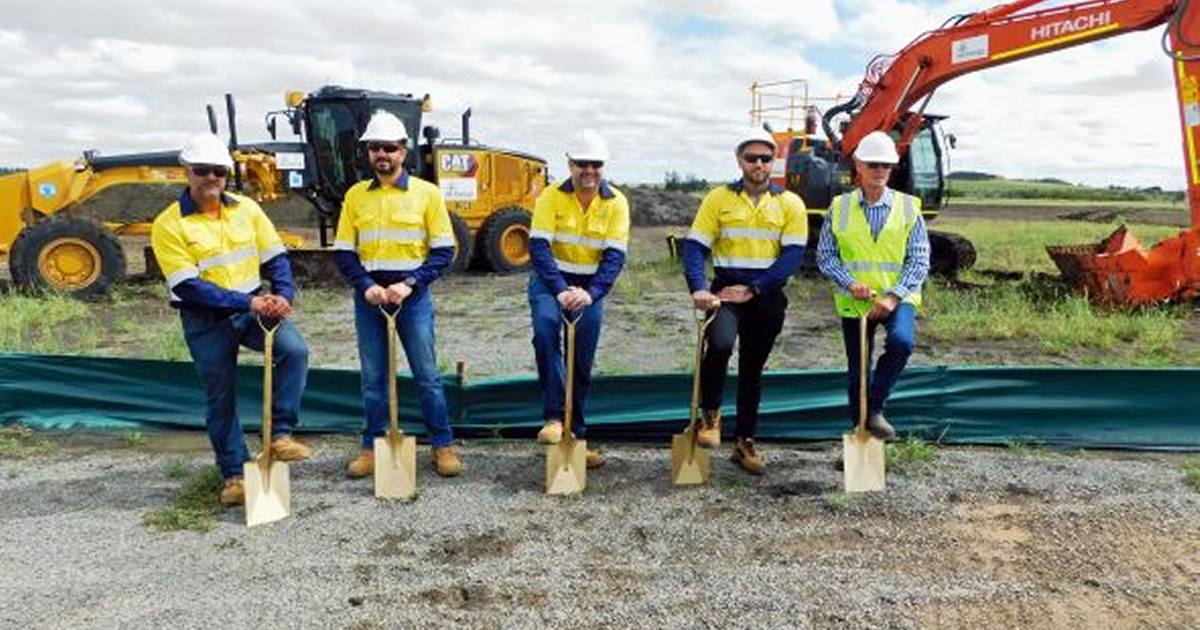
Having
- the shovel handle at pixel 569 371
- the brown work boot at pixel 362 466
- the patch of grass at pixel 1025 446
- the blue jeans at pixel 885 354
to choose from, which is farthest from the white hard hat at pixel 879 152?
the brown work boot at pixel 362 466

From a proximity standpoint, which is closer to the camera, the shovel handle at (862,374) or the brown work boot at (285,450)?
the brown work boot at (285,450)

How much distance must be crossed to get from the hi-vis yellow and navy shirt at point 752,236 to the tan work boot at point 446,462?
156cm

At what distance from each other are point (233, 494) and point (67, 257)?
826cm

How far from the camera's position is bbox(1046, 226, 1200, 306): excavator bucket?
359 inches

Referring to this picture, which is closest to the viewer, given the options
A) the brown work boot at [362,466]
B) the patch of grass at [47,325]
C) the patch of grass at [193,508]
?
the patch of grass at [193,508]

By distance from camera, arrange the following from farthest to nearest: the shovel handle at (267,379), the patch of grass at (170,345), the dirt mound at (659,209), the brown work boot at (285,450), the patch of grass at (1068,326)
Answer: the dirt mound at (659,209), the patch of grass at (1068,326), the patch of grass at (170,345), the brown work boot at (285,450), the shovel handle at (267,379)

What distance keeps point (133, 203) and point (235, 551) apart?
37.6 feet

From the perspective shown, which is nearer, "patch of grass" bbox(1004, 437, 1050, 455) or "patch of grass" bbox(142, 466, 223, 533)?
"patch of grass" bbox(142, 466, 223, 533)

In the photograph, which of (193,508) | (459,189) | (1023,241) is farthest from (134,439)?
(1023,241)

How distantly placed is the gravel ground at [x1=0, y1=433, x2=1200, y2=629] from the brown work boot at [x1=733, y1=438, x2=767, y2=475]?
0.08 meters

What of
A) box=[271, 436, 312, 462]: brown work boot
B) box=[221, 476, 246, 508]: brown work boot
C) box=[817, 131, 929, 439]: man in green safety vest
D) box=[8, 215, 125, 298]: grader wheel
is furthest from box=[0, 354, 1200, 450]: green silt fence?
box=[8, 215, 125, 298]: grader wheel

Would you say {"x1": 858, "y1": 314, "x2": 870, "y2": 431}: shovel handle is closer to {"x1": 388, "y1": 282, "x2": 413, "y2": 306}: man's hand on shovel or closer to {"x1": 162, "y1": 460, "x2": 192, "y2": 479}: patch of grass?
{"x1": 388, "y1": 282, "x2": 413, "y2": 306}: man's hand on shovel

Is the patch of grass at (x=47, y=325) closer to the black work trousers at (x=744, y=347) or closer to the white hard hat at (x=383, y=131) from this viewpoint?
the white hard hat at (x=383, y=131)

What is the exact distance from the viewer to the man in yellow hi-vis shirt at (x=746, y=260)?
4789 millimetres
